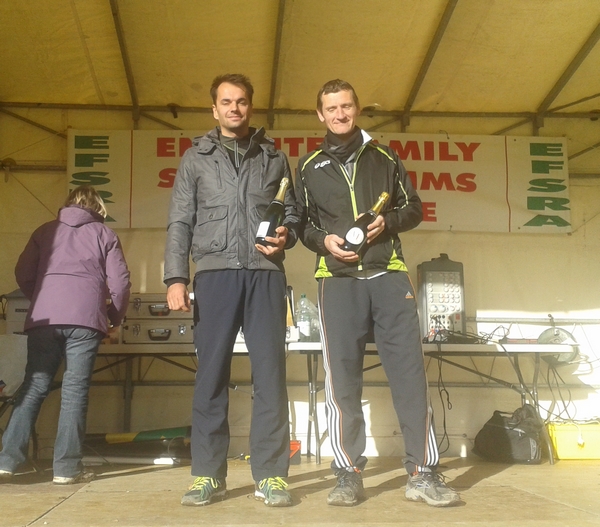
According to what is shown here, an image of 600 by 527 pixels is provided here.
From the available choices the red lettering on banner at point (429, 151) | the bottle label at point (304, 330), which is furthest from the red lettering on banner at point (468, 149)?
the bottle label at point (304, 330)

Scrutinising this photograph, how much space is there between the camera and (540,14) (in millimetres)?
4430

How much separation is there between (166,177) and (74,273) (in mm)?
2060

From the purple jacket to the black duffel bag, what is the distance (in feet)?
9.00

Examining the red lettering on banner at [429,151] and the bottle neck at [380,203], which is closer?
the bottle neck at [380,203]

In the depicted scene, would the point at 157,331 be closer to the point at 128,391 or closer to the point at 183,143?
the point at 128,391

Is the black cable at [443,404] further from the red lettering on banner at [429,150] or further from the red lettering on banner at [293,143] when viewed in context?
the red lettering on banner at [293,143]

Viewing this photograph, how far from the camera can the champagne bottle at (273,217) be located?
2531 millimetres

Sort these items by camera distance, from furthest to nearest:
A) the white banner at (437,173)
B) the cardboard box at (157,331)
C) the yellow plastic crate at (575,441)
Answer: the white banner at (437,173)
the yellow plastic crate at (575,441)
the cardboard box at (157,331)

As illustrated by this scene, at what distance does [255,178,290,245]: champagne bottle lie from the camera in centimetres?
253

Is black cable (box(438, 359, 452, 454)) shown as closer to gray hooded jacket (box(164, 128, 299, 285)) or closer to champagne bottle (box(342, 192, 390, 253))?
champagne bottle (box(342, 192, 390, 253))

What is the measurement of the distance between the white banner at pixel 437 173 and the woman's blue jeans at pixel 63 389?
79.2 inches

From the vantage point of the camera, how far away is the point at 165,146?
212 inches

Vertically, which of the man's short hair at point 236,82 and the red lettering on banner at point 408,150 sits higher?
the red lettering on banner at point 408,150

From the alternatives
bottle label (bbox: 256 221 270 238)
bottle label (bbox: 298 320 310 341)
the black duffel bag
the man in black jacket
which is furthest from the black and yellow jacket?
the black duffel bag
